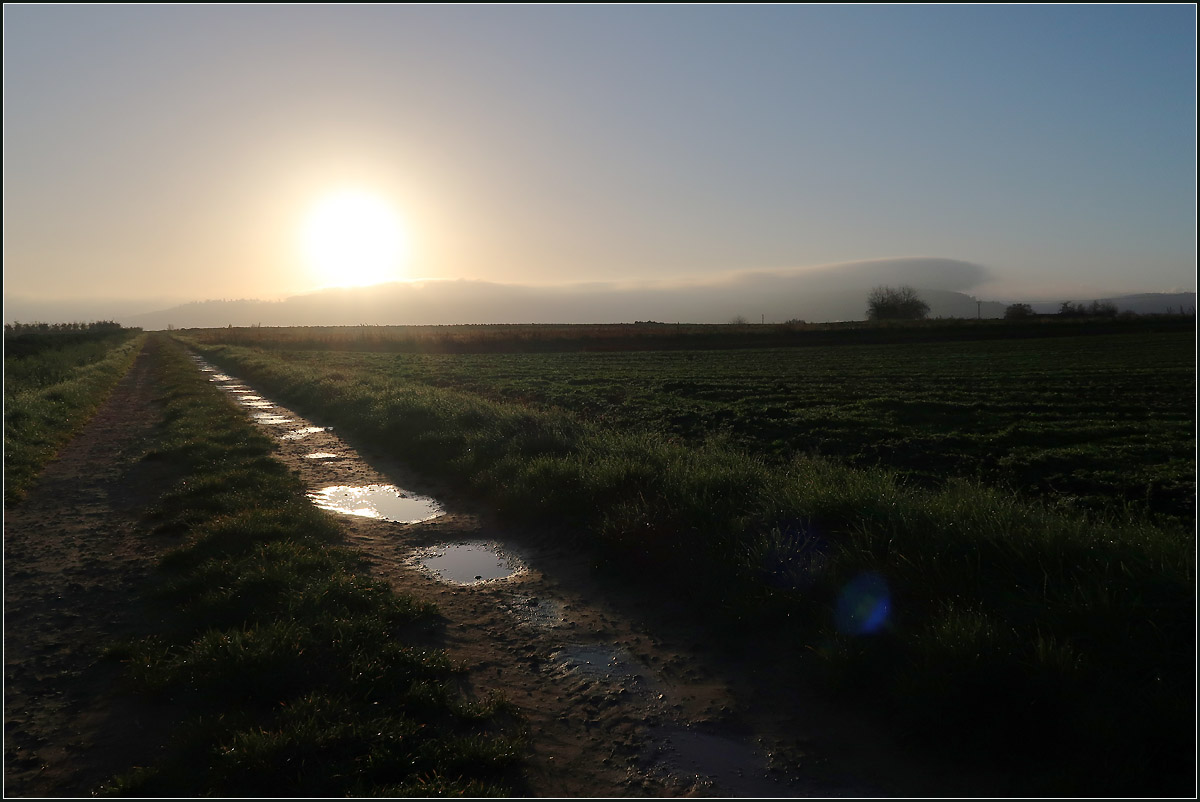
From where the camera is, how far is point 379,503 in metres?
9.48

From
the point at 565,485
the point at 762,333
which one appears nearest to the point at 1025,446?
the point at 565,485

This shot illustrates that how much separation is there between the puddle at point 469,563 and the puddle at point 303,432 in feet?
28.4

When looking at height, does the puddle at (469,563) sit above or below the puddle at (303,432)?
below

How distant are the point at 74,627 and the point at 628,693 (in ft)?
14.8

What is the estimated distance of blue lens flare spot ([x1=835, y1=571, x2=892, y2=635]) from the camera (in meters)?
4.64

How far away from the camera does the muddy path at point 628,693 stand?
11.8 ft

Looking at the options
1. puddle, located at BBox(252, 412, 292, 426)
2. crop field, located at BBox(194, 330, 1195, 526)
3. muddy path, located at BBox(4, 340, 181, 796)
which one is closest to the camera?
muddy path, located at BBox(4, 340, 181, 796)

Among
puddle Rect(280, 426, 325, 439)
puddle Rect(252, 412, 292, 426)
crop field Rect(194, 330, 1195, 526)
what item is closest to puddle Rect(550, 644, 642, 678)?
crop field Rect(194, 330, 1195, 526)

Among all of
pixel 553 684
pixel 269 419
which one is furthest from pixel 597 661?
pixel 269 419

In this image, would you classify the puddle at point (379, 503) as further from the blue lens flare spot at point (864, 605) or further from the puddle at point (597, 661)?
the blue lens flare spot at point (864, 605)

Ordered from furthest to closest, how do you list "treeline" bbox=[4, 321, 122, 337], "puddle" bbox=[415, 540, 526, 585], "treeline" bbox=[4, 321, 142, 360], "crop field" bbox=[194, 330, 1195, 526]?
"treeline" bbox=[4, 321, 122, 337], "treeline" bbox=[4, 321, 142, 360], "crop field" bbox=[194, 330, 1195, 526], "puddle" bbox=[415, 540, 526, 585]

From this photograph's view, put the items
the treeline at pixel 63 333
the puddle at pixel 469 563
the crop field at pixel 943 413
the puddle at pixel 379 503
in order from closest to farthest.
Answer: the puddle at pixel 469 563 < the puddle at pixel 379 503 < the crop field at pixel 943 413 < the treeline at pixel 63 333

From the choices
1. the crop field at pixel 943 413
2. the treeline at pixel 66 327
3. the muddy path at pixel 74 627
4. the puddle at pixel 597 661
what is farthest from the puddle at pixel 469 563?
the treeline at pixel 66 327

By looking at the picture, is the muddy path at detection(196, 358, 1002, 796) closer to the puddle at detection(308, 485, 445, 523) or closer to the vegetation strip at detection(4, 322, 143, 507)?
the puddle at detection(308, 485, 445, 523)
